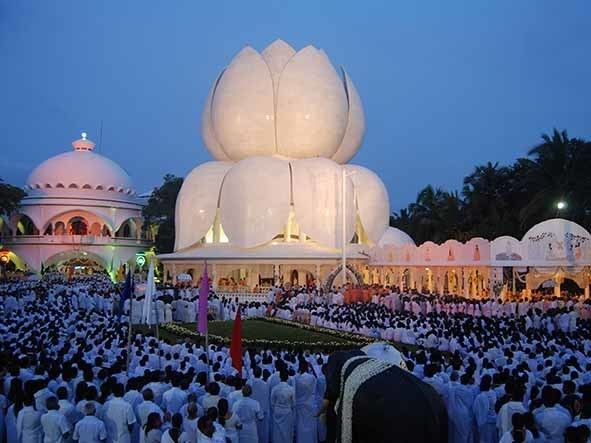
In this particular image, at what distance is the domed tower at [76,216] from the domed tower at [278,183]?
14.5 metres

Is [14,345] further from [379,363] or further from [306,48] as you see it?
[306,48]

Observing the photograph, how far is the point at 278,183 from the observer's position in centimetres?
3588

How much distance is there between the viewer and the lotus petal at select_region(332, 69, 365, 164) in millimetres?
41344

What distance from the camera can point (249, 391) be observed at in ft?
25.1

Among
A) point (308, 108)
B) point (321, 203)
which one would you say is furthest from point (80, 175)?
point (321, 203)

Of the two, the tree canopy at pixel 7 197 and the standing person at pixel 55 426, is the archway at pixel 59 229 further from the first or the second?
the standing person at pixel 55 426

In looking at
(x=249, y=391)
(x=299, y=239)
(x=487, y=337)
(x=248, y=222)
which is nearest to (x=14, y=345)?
(x=249, y=391)

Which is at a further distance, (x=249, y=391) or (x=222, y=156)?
(x=222, y=156)

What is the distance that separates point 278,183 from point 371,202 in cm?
599

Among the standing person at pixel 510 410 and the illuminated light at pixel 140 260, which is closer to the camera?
the standing person at pixel 510 410

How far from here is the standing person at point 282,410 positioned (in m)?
8.59

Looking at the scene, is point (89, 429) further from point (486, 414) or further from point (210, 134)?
point (210, 134)

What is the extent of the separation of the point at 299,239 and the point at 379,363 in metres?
34.7

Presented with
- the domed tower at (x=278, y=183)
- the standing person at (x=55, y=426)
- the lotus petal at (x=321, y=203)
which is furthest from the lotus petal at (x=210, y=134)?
the standing person at (x=55, y=426)
